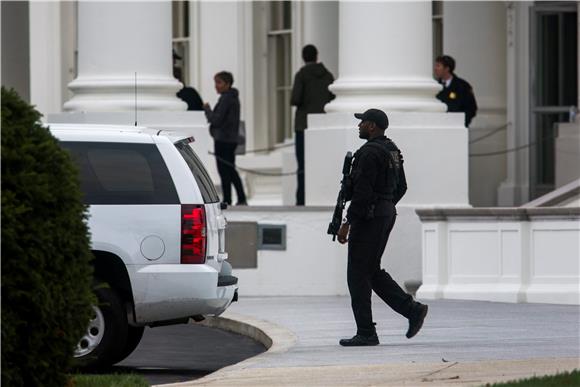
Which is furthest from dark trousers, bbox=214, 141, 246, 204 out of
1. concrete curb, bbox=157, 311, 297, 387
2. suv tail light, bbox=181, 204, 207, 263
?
suv tail light, bbox=181, 204, 207, 263

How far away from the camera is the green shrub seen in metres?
8.90

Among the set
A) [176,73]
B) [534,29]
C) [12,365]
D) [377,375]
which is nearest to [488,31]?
[534,29]

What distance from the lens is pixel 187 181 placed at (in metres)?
14.1

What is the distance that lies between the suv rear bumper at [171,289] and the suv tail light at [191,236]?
0.24 feet

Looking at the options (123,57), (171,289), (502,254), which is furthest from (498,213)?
(171,289)

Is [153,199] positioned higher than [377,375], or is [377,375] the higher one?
[153,199]

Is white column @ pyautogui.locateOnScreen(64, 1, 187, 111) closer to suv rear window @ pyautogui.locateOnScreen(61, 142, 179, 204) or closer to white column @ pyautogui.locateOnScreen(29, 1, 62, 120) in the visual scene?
suv rear window @ pyautogui.locateOnScreen(61, 142, 179, 204)

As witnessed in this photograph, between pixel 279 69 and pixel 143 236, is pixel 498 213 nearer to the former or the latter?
pixel 143 236

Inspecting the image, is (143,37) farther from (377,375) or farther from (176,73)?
(377,375)

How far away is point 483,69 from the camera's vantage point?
84.6 ft

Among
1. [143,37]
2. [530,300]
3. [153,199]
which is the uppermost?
[143,37]

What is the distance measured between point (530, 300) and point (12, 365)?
10.7 metres

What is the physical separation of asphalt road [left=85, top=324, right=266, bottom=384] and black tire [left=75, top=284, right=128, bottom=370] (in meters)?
0.15

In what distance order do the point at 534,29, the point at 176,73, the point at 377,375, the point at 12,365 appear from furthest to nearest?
the point at 534,29 → the point at 176,73 → the point at 377,375 → the point at 12,365
